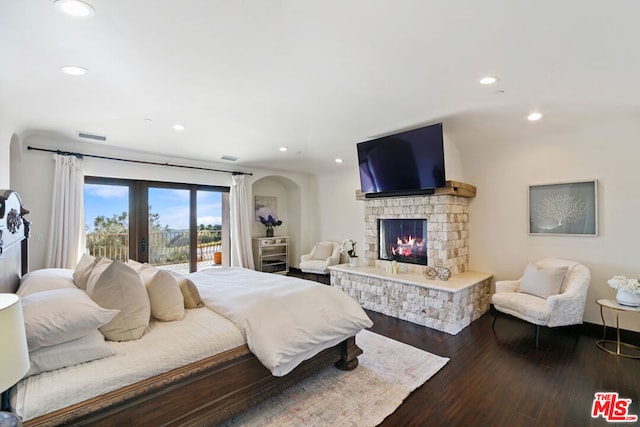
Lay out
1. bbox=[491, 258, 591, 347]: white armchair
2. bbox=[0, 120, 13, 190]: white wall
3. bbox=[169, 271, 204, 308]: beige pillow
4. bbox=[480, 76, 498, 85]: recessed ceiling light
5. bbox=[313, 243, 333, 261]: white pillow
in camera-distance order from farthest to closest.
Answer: bbox=[313, 243, 333, 261]: white pillow, bbox=[491, 258, 591, 347]: white armchair, bbox=[0, 120, 13, 190]: white wall, bbox=[480, 76, 498, 85]: recessed ceiling light, bbox=[169, 271, 204, 308]: beige pillow

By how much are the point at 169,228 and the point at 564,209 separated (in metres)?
6.29

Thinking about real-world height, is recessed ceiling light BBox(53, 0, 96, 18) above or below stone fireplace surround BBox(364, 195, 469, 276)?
above

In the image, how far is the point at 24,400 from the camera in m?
1.33

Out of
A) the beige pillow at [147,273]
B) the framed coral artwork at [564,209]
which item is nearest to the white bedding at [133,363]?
the beige pillow at [147,273]

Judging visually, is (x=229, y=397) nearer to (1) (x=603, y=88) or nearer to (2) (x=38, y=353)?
(2) (x=38, y=353)

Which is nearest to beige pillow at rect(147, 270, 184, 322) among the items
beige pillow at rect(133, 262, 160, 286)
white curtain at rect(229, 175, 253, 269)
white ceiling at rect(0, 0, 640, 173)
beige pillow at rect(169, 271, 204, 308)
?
beige pillow at rect(133, 262, 160, 286)

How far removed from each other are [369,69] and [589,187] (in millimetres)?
3292

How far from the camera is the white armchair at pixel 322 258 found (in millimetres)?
6258

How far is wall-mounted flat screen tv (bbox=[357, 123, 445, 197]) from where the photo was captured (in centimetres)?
385

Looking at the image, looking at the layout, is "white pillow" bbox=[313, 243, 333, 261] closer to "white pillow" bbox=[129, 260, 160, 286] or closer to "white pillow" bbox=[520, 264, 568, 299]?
"white pillow" bbox=[520, 264, 568, 299]

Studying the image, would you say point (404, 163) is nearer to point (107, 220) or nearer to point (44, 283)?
point (44, 283)

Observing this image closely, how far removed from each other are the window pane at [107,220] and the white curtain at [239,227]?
1917 millimetres

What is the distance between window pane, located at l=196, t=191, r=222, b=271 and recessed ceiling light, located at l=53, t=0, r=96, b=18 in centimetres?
446

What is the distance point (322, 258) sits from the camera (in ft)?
21.6
